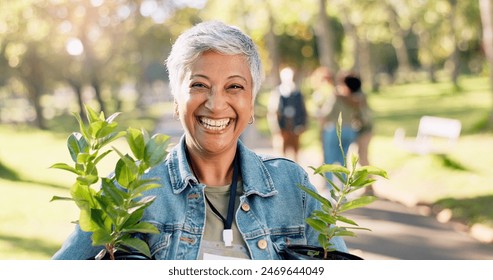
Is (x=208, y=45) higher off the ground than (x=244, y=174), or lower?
higher

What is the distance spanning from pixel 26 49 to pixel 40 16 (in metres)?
5.17

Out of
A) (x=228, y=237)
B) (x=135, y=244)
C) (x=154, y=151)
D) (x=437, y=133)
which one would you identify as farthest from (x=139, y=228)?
(x=437, y=133)

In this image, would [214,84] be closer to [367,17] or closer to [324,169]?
[324,169]

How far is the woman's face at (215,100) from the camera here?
1667 mm

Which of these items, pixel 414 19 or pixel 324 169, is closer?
pixel 324 169

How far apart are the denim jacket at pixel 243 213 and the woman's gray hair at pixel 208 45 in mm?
233

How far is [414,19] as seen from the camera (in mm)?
43156

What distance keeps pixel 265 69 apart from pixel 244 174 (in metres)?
1.64

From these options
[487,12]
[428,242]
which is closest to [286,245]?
[428,242]

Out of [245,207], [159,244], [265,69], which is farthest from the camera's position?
[265,69]

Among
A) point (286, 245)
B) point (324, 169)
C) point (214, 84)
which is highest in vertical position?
point (214, 84)

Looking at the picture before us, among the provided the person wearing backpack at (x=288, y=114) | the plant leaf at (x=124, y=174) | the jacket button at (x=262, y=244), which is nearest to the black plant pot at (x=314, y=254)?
the jacket button at (x=262, y=244)

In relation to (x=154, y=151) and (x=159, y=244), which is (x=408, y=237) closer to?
(x=159, y=244)

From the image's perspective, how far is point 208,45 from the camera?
1646mm
